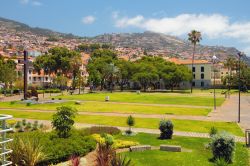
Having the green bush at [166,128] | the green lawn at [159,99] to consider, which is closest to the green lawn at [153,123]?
the green bush at [166,128]

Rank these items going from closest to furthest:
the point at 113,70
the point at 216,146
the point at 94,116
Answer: the point at 216,146 < the point at 94,116 < the point at 113,70

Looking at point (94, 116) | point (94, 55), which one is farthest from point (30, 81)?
point (94, 116)

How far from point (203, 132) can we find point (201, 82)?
370ft

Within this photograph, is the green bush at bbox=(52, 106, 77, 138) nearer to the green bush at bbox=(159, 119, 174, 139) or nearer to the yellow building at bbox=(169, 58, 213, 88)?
the green bush at bbox=(159, 119, 174, 139)

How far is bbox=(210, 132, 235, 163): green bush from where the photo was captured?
18.2 m

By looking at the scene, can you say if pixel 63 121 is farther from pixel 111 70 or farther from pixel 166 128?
pixel 111 70

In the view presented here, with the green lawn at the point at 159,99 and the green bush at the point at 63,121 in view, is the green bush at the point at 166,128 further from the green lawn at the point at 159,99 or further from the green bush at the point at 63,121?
the green lawn at the point at 159,99

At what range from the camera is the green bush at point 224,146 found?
1816cm

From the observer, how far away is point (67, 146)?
62.0 feet

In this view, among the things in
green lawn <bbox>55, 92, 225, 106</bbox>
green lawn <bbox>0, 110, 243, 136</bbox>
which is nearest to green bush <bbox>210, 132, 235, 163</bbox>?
green lawn <bbox>0, 110, 243, 136</bbox>

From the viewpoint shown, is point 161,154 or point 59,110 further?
point 59,110

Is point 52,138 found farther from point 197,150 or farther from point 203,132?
point 203,132

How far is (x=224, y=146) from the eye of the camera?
1825 cm

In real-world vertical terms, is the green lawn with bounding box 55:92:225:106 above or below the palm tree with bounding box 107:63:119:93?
below
